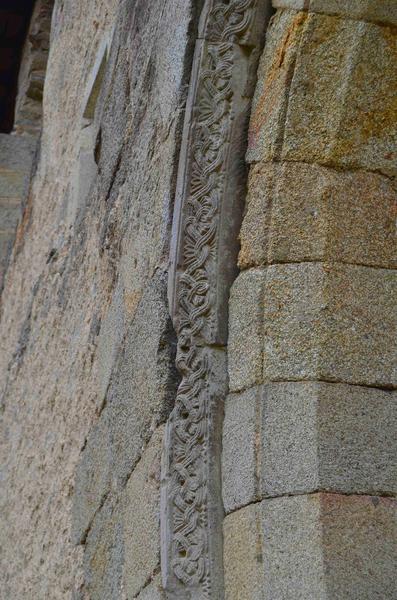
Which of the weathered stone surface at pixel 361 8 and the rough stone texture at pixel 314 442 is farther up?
the weathered stone surface at pixel 361 8

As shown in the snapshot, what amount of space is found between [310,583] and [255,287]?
2.28 ft

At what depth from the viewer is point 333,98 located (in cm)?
285

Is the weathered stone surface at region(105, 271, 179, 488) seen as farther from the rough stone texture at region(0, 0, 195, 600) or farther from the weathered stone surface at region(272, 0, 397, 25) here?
the weathered stone surface at region(272, 0, 397, 25)

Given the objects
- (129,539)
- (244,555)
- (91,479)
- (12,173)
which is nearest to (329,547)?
(244,555)

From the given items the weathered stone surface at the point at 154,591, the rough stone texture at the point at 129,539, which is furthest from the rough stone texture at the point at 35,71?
the weathered stone surface at the point at 154,591

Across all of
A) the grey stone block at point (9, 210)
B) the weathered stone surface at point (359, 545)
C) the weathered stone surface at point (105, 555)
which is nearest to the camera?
the weathered stone surface at point (359, 545)

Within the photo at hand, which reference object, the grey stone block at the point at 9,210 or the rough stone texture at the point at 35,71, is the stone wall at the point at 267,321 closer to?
the grey stone block at the point at 9,210

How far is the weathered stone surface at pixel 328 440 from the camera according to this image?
2502mm

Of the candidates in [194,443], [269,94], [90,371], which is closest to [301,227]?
[269,94]

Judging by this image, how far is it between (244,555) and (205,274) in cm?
70

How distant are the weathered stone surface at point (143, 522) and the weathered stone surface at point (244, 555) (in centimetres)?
27

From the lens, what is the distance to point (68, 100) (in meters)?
5.82

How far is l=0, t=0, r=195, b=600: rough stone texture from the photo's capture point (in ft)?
11.0

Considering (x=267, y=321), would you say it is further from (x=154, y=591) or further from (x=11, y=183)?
(x=11, y=183)
